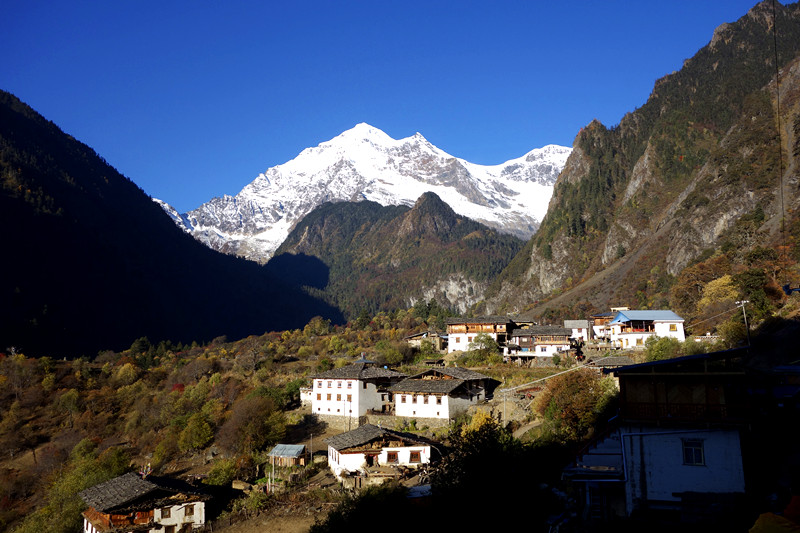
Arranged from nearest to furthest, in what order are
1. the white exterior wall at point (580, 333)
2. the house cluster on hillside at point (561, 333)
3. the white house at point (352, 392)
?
1. the white house at point (352, 392)
2. the house cluster on hillside at point (561, 333)
3. the white exterior wall at point (580, 333)

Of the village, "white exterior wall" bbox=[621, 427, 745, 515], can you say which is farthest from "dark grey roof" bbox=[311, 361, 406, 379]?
"white exterior wall" bbox=[621, 427, 745, 515]

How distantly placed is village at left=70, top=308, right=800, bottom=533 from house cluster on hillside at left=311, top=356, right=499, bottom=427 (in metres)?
0.11

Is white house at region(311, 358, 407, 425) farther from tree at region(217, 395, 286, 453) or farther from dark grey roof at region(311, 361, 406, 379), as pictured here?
tree at region(217, 395, 286, 453)

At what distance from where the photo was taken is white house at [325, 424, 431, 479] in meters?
40.7

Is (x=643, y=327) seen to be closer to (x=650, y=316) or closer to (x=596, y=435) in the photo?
(x=650, y=316)

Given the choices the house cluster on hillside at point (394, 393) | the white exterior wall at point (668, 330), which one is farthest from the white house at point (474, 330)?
the house cluster on hillside at point (394, 393)

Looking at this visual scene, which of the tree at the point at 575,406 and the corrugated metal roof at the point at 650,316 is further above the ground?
the corrugated metal roof at the point at 650,316

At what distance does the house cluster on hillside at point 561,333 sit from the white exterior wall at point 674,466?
4554 cm

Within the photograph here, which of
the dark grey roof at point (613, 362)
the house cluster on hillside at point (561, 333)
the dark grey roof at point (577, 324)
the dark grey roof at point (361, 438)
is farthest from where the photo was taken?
the dark grey roof at point (577, 324)

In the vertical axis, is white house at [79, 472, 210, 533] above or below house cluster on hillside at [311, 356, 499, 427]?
below

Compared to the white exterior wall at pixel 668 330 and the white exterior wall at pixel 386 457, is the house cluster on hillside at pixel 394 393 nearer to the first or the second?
the white exterior wall at pixel 386 457

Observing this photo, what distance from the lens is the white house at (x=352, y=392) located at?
184ft

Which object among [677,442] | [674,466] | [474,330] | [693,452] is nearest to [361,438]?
[674,466]

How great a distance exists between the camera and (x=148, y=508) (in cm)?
3653
